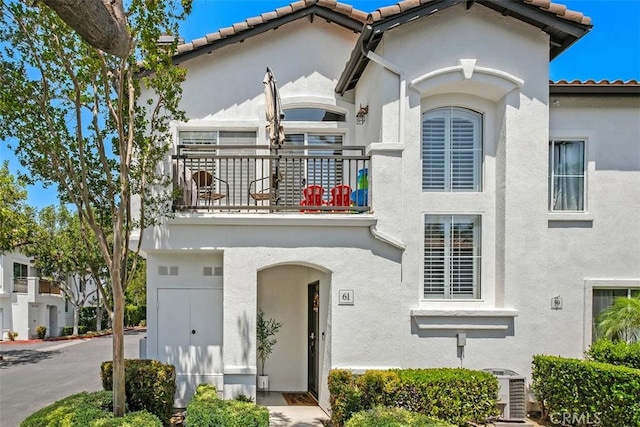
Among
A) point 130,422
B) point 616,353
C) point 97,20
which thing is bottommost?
point 130,422

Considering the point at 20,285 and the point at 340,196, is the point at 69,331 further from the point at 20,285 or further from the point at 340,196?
the point at 340,196

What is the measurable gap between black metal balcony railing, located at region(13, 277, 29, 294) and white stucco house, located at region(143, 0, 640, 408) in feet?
104

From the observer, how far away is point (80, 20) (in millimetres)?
3854

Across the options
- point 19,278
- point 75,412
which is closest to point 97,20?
point 75,412

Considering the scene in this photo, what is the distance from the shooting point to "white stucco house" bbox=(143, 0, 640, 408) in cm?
944

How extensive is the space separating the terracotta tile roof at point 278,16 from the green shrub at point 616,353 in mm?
8383

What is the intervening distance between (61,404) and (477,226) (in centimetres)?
822

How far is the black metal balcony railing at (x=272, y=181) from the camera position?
9.50 meters

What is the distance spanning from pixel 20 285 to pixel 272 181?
34428mm

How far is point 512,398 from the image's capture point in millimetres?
8867

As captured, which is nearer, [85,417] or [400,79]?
[85,417]

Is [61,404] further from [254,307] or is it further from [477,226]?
[477,226]

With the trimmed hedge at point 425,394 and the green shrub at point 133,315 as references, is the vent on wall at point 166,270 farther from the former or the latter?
the green shrub at point 133,315

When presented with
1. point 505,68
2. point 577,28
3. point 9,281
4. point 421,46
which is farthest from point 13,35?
point 9,281
